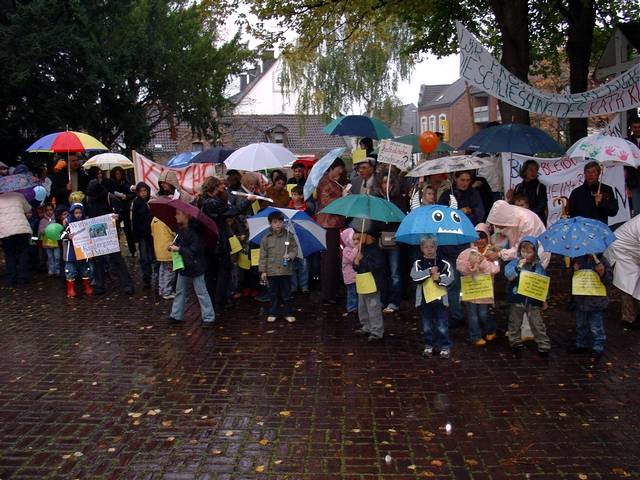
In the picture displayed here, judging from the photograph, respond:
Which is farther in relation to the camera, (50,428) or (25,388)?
(25,388)

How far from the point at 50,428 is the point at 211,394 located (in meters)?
1.40

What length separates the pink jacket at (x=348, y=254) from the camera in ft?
28.1

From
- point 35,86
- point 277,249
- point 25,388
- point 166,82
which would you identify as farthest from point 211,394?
point 166,82

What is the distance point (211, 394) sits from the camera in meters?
6.43

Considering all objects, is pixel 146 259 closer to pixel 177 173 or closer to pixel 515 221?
pixel 177 173

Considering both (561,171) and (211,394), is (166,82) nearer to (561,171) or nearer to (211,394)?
(561,171)

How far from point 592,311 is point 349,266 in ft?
9.67

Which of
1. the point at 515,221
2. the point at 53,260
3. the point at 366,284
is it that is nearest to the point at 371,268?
the point at 366,284

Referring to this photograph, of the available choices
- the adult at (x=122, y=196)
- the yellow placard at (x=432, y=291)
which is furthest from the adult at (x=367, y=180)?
the adult at (x=122, y=196)

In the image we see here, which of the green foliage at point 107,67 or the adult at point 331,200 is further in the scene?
the green foliage at point 107,67

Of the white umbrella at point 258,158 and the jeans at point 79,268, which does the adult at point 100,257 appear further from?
the white umbrella at point 258,158

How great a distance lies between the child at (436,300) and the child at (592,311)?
1350 millimetres

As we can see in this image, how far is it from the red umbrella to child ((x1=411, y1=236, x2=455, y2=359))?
2.80 m

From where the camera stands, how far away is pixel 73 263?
431 inches
